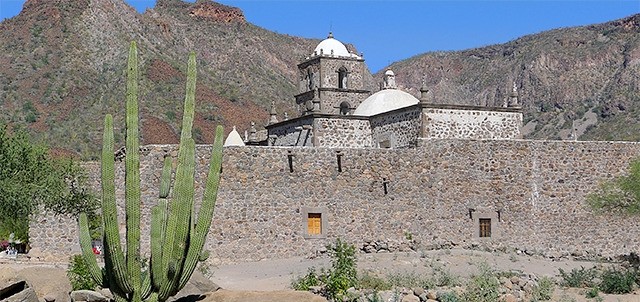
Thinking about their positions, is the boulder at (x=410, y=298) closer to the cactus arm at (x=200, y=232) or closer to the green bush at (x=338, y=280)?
the green bush at (x=338, y=280)

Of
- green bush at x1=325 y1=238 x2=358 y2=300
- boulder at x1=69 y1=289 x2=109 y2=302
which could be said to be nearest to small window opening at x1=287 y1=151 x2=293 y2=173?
green bush at x1=325 y1=238 x2=358 y2=300

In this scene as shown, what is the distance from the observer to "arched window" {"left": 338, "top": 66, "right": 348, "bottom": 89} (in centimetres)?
3466

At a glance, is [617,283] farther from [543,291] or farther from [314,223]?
[314,223]

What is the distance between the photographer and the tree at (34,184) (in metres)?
21.1

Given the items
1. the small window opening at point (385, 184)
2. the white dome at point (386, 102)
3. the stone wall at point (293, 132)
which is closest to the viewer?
the small window opening at point (385, 184)

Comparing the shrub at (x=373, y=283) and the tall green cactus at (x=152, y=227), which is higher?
the tall green cactus at (x=152, y=227)

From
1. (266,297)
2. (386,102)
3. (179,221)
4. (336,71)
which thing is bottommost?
(266,297)

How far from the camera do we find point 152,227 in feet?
43.6

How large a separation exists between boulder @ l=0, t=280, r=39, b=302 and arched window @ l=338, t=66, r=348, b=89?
21.0 m

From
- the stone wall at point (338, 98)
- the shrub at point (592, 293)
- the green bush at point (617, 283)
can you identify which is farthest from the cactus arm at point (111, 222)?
the stone wall at point (338, 98)

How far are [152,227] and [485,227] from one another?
550 inches

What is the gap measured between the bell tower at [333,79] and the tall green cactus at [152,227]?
66.0ft

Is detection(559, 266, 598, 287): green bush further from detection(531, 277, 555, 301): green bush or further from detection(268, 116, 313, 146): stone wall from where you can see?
detection(268, 116, 313, 146): stone wall

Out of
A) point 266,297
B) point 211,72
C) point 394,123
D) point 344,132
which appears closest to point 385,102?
point 344,132
